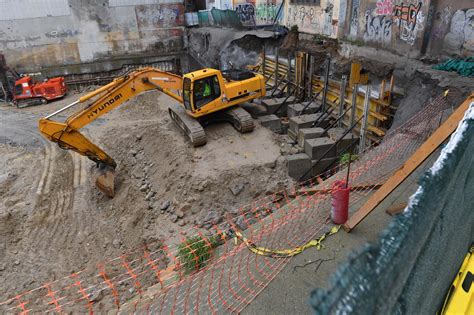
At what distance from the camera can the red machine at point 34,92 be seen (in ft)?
69.2

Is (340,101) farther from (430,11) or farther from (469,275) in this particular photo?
(469,275)

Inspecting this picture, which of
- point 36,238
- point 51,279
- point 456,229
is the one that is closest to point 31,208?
point 36,238

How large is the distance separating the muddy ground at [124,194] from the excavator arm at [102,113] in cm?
89

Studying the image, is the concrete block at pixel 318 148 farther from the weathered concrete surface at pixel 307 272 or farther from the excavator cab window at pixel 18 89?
the excavator cab window at pixel 18 89

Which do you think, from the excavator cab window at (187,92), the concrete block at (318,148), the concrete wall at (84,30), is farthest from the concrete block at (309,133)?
the concrete wall at (84,30)

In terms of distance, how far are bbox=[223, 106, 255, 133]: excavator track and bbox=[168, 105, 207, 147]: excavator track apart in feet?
4.61

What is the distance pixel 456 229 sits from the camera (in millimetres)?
3072

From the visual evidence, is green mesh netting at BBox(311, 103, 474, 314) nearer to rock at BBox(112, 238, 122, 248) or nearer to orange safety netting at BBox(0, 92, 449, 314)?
orange safety netting at BBox(0, 92, 449, 314)

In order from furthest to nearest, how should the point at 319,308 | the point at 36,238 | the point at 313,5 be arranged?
the point at 313,5
the point at 36,238
the point at 319,308

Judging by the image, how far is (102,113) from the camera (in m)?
11.0

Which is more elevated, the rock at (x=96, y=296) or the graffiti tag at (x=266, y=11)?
the graffiti tag at (x=266, y=11)

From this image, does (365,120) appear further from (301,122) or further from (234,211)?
(234,211)

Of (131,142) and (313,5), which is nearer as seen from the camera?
(131,142)

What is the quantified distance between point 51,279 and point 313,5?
1749cm
